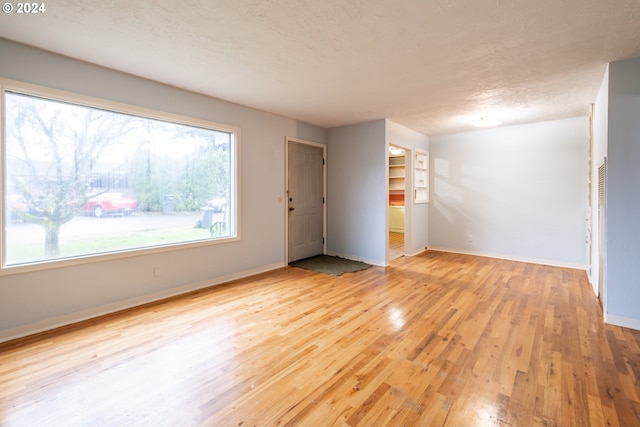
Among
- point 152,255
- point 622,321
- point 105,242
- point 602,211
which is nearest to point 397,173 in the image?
point 602,211

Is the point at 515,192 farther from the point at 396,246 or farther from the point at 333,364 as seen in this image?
the point at 333,364

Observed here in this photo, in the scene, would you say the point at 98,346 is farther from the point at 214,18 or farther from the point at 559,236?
the point at 559,236

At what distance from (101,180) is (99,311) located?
4.44 ft

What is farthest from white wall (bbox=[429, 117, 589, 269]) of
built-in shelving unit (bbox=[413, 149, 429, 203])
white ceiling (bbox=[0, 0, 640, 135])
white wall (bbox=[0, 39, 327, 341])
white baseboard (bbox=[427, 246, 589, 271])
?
white wall (bbox=[0, 39, 327, 341])

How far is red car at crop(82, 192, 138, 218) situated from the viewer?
2977 millimetres

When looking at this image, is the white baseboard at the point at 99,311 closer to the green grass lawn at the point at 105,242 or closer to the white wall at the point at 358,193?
the green grass lawn at the point at 105,242

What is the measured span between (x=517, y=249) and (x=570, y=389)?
406 cm

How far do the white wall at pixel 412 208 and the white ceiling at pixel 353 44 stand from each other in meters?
1.45

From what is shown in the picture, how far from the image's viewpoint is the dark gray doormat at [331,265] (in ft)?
15.4

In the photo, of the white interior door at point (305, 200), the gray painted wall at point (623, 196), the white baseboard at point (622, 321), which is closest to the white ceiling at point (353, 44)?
the gray painted wall at point (623, 196)

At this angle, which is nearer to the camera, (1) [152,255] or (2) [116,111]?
(2) [116,111]

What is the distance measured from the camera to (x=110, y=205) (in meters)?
3.10

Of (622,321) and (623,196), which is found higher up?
(623,196)

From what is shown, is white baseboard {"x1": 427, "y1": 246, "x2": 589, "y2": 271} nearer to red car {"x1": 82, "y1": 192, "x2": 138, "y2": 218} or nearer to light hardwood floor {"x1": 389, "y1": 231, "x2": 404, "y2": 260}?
light hardwood floor {"x1": 389, "y1": 231, "x2": 404, "y2": 260}
